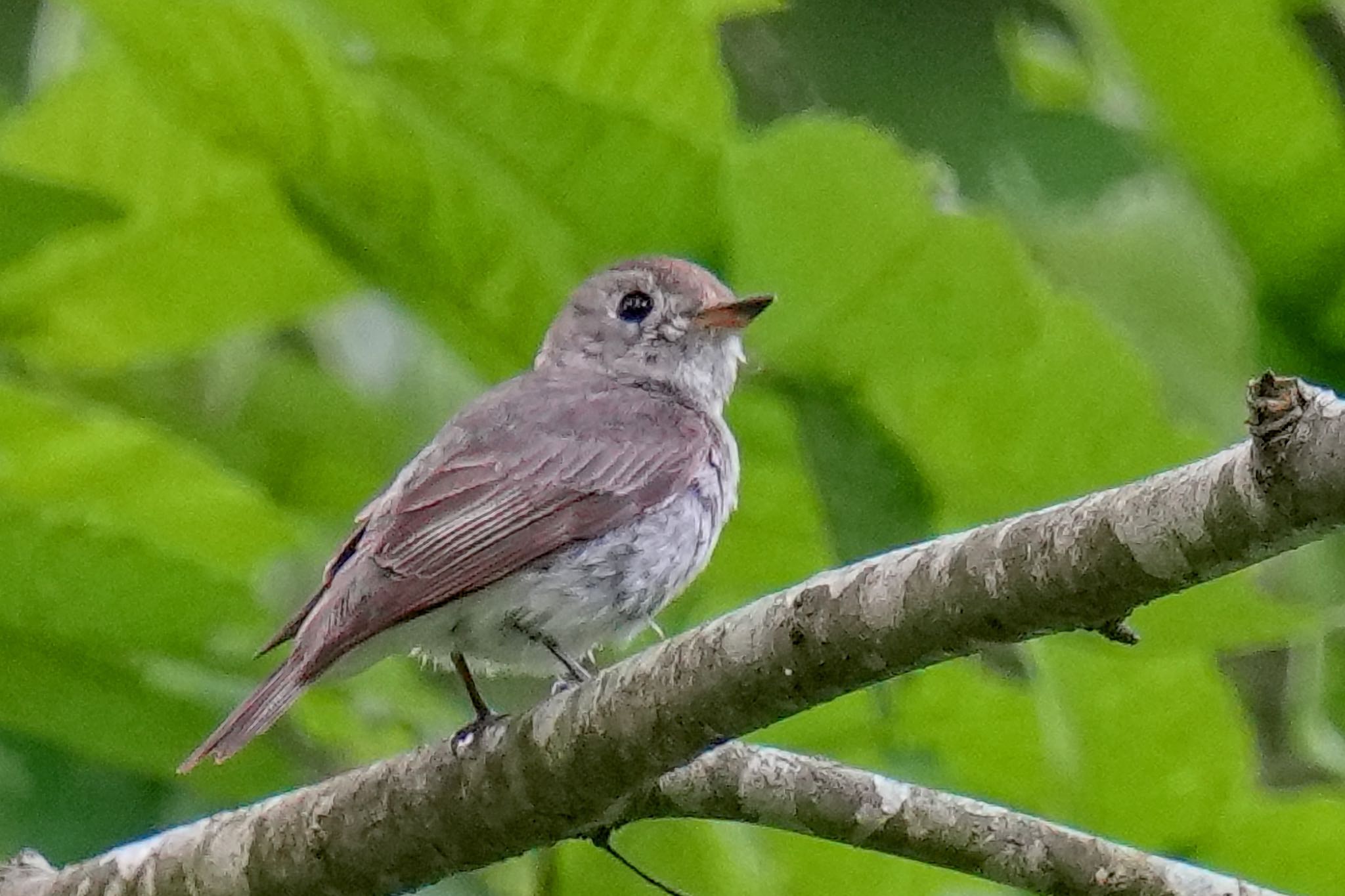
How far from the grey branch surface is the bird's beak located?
896mm

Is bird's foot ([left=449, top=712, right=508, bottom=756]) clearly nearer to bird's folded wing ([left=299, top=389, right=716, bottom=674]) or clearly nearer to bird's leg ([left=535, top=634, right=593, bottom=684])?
bird's folded wing ([left=299, top=389, right=716, bottom=674])

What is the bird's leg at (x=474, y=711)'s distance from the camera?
3086 mm

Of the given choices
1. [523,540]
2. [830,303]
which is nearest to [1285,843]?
[830,303]

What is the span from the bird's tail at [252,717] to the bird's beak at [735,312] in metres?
0.93

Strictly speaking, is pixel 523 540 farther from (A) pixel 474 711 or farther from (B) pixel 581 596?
(A) pixel 474 711

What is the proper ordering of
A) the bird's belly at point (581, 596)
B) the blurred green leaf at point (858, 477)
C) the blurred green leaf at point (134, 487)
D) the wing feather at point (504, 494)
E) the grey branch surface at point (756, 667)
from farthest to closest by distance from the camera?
1. the bird's belly at point (581, 596)
2. the wing feather at point (504, 494)
3. the blurred green leaf at point (134, 487)
4. the blurred green leaf at point (858, 477)
5. the grey branch surface at point (756, 667)

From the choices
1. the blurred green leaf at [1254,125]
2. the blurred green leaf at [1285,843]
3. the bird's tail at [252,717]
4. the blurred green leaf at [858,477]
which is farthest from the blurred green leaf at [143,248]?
the blurred green leaf at [1285,843]

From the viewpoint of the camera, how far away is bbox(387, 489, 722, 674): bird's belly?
3.78 meters

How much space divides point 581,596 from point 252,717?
28.2 inches

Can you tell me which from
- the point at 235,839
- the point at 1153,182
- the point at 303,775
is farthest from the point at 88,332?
the point at 1153,182

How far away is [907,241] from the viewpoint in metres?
3.21

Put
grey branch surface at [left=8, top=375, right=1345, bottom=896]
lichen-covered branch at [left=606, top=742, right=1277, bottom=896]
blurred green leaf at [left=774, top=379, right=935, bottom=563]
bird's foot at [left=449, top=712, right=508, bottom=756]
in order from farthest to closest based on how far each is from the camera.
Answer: blurred green leaf at [left=774, top=379, right=935, bottom=563] → bird's foot at [left=449, top=712, right=508, bottom=756] → lichen-covered branch at [left=606, top=742, right=1277, bottom=896] → grey branch surface at [left=8, top=375, right=1345, bottom=896]

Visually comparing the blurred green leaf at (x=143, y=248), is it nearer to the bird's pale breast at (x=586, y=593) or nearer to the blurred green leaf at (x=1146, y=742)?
the bird's pale breast at (x=586, y=593)

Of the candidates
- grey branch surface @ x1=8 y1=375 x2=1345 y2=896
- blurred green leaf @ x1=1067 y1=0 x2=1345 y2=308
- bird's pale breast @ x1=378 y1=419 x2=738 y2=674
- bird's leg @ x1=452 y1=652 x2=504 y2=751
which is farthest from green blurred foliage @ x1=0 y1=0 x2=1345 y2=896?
grey branch surface @ x1=8 y1=375 x2=1345 y2=896
